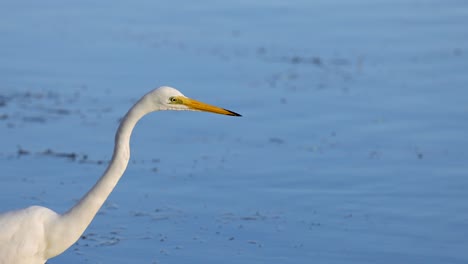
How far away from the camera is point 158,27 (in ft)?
47.5

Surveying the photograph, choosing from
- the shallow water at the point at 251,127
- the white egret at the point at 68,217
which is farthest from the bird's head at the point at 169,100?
the shallow water at the point at 251,127

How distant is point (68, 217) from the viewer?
6.49 metres

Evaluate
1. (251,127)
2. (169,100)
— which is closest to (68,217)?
(169,100)

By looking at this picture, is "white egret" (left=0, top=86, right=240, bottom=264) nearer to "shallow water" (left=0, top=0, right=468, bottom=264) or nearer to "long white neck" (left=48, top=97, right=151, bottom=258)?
"long white neck" (left=48, top=97, right=151, bottom=258)

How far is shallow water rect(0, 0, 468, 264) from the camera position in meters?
8.55

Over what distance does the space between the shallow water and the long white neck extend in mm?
1526

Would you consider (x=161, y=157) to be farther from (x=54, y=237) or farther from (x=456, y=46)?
(x=456, y=46)

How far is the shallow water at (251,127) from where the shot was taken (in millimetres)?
8555

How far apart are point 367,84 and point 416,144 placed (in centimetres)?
202

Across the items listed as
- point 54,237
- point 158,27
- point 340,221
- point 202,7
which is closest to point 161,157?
point 340,221

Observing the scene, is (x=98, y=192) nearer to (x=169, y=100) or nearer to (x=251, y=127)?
(x=169, y=100)

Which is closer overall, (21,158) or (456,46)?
(21,158)

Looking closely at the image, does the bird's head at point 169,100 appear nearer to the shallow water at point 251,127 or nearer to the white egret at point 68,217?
the white egret at point 68,217

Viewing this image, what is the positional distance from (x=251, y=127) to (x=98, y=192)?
4662 millimetres
